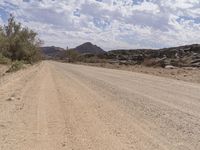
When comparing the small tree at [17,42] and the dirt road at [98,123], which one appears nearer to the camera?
the dirt road at [98,123]

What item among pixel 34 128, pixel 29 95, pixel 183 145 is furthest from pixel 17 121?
pixel 29 95

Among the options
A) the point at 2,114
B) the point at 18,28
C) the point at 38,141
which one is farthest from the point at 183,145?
the point at 18,28

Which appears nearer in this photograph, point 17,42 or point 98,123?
point 98,123

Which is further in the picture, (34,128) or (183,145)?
(34,128)

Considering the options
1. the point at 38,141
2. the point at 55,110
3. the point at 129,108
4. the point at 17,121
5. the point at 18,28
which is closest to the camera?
the point at 38,141

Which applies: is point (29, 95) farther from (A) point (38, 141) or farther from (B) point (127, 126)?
(A) point (38, 141)

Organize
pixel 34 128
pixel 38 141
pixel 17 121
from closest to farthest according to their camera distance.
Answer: pixel 38 141, pixel 34 128, pixel 17 121

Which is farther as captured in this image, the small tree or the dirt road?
the small tree

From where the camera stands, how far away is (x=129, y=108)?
1318 centimetres

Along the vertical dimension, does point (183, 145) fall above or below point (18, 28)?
below

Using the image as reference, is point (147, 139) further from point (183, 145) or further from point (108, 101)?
point (108, 101)

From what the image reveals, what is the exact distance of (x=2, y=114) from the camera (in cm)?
1137

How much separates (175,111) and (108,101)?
3.14 meters

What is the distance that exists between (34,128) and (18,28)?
59.6m
